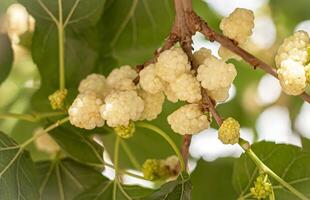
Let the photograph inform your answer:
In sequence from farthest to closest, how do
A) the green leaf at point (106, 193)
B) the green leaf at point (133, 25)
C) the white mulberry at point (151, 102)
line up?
the green leaf at point (133, 25) → the green leaf at point (106, 193) → the white mulberry at point (151, 102)

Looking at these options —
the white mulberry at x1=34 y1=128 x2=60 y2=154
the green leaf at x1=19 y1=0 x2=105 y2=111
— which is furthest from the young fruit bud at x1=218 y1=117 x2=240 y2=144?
the white mulberry at x1=34 y1=128 x2=60 y2=154

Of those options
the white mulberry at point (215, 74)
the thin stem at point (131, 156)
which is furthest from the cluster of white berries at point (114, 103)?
the thin stem at point (131, 156)

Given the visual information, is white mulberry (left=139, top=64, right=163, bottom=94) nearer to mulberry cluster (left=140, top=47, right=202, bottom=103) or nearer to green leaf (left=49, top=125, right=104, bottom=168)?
mulberry cluster (left=140, top=47, right=202, bottom=103)

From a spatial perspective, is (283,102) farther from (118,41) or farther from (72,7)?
(72,7)

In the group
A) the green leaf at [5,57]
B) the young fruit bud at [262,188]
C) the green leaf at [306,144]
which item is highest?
the green leaf at [5,57]

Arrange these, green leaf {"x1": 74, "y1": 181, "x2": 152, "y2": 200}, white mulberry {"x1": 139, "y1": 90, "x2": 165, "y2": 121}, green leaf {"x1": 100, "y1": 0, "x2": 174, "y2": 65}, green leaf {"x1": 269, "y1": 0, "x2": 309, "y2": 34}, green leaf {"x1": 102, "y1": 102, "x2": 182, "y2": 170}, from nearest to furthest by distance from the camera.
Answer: white mulberry {"x1": 139, "y1": 90, "x2": 165, "y2": 121}
green leaf {"x1": 74, "y1": 181, "x2": 152, "y2": 200}
green leaf {"x1": 100, "y1": 0, "x2": 174, "y2": 65}
green leaf {"x1": 102, "y1": 102, "x2": 182, "y2": 170}
green leaf {"x1": 269, "y1": 0, "x2": 309, "y2": 34}

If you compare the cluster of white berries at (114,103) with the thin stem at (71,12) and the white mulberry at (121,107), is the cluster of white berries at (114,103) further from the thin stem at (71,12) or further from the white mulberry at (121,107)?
the thin stem at (71,12)

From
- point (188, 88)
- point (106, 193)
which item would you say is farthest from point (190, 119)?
point (106, 193)
